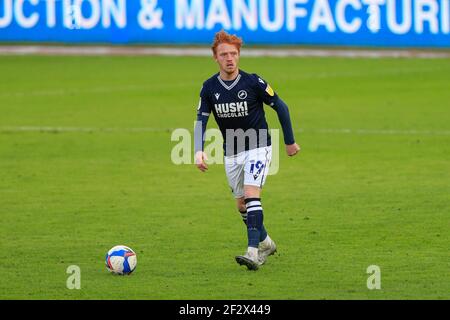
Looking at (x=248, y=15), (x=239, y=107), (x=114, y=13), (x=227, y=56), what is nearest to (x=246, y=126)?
(x=239, y=107)

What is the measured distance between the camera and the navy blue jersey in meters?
12.6

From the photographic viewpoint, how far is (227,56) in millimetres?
12422

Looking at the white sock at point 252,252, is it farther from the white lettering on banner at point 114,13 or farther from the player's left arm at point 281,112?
the white lettering on banner at point 114,13

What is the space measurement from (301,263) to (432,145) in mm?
10680

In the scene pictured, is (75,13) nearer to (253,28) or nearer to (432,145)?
(253,28)

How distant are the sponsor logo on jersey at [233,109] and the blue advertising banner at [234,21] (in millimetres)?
26684

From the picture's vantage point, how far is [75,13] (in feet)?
130

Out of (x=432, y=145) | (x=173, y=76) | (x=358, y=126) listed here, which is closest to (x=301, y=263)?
(x=432, y=145)

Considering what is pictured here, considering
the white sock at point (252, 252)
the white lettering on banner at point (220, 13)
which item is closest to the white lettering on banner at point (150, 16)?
the white lettering on banner at point (220, 13)

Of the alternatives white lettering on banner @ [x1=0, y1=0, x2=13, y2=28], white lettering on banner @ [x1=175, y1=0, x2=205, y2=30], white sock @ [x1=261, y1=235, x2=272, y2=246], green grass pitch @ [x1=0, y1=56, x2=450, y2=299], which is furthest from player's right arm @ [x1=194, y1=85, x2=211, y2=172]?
white lettering on banner @ [x1=0, y1=0, x2=13, y2=28]

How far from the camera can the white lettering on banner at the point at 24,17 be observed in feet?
132

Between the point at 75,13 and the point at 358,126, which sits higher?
the point at 75,13

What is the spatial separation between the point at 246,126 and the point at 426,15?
1079 inches
